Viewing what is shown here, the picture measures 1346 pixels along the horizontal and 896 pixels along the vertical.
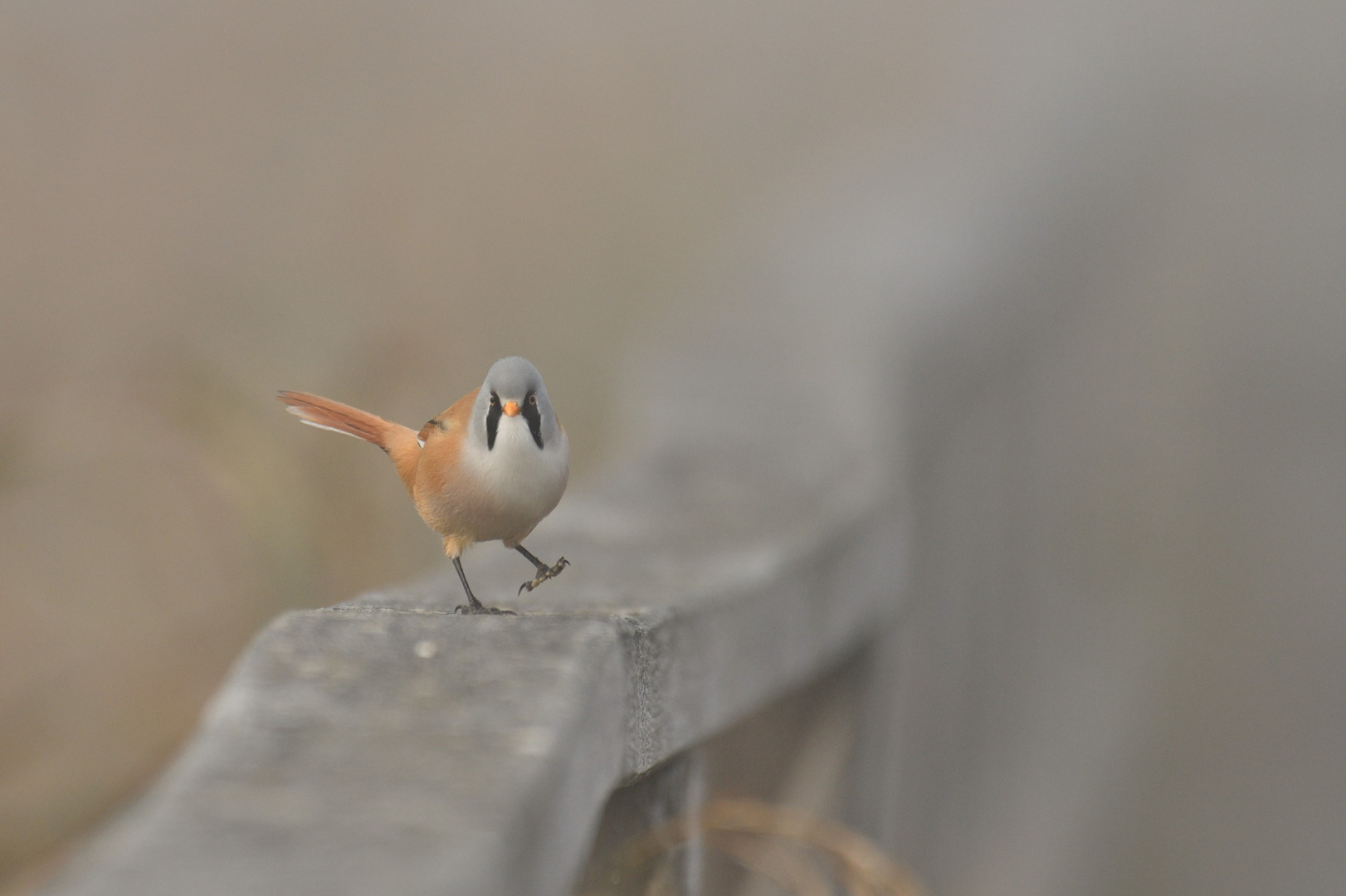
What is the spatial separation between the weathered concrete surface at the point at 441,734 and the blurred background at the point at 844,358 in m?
1.00

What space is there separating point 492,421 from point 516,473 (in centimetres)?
5

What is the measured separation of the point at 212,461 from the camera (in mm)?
2584

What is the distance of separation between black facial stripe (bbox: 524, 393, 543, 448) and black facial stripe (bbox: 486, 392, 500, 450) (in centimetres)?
3

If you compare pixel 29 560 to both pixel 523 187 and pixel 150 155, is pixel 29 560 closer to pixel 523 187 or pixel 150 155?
pixel 150 155

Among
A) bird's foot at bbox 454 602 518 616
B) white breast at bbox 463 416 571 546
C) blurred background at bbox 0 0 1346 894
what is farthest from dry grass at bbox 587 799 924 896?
blurred background at bbox 0 0 1346 894

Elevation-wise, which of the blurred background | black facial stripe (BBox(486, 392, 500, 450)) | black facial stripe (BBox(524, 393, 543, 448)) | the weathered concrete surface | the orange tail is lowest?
the weathered concrete surface

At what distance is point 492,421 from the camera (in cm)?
122

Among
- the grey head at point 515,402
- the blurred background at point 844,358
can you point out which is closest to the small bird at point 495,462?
the grey head at point 515,402

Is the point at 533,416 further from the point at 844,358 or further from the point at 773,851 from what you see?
the point at 844,358

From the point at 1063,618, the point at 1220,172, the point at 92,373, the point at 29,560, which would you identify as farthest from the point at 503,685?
the point at 1220,172

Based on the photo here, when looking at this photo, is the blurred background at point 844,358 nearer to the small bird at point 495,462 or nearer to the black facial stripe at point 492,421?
the small bird at point 495,462

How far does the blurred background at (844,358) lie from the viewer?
2670 millimetres

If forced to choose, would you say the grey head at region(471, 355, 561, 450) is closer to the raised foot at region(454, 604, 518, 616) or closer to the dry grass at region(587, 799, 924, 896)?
the raised foot at region(454, 604, 518, 616)

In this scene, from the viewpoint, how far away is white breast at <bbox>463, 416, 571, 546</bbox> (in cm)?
120
